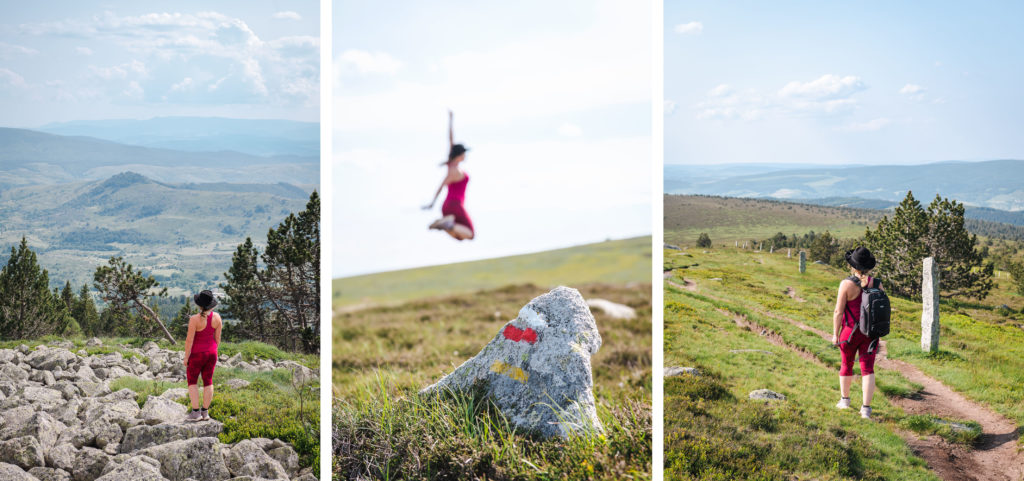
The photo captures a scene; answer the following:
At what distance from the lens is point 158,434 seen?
384 cm

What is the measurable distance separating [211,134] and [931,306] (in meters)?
5.56

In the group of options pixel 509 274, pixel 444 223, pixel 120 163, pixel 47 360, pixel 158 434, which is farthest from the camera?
pixel 509 274

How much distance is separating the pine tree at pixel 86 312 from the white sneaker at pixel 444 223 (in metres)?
3.13

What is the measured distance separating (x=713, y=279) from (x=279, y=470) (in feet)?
10.7

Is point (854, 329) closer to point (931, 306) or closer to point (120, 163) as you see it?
point (931, 306)

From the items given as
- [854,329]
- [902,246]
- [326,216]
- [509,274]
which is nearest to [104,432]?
[326,216]

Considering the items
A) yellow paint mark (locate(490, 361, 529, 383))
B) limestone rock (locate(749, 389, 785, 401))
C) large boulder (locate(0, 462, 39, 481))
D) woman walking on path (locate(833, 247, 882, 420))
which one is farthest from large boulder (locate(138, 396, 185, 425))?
woman walking on path (locate(833, 247, 882, 420))

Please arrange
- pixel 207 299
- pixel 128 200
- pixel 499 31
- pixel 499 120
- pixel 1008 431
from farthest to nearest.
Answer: pixel 499 120 → pixel 499 31 → pixel 128 200 → pixel 207 299 → pixel 1008 431

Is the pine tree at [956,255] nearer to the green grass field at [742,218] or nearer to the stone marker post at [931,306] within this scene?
the stone marker post at [931,306]

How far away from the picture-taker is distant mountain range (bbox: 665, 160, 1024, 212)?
4.16 metres

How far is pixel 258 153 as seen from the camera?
4836 mm

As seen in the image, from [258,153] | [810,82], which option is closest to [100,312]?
[258,153]

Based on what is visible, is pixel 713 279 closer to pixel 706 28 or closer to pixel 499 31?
pixel 706 28

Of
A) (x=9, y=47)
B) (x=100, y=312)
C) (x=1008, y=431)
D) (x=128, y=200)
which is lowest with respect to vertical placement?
(x=1008, y=431)
